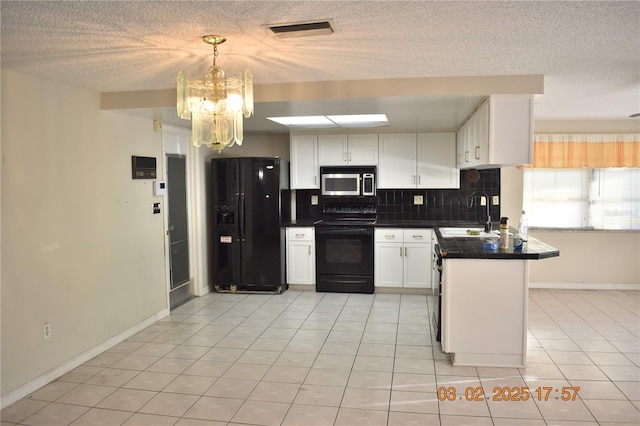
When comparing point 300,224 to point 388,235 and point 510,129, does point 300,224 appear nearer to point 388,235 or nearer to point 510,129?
point 388,235

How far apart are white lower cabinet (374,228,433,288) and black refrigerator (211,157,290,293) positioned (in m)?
1.23

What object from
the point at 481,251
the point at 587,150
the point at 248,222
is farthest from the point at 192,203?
the point at 587,150

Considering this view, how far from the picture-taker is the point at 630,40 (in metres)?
2.73

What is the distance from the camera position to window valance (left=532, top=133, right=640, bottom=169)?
6.12 meters

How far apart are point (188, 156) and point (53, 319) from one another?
2.70m

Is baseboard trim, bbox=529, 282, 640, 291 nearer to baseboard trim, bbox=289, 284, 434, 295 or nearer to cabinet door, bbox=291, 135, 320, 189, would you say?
baseboard trim, bbox=289, 284, 434, 295

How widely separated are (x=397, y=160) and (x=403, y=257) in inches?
49.1

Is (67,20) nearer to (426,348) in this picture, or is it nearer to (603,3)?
(603,3)

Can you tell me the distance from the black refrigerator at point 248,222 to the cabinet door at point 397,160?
1308 millimetres

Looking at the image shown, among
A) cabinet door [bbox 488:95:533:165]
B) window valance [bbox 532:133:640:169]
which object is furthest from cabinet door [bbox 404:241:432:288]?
cabinet door [bbox 488:95:533:165]

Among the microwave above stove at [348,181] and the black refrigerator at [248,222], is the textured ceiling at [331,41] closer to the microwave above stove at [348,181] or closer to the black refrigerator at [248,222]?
the black refrigerator at [248,222]

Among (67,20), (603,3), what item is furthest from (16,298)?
(603,3)

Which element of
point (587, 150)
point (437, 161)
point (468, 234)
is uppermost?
point (587, 150)

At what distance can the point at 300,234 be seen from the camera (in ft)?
20.8
